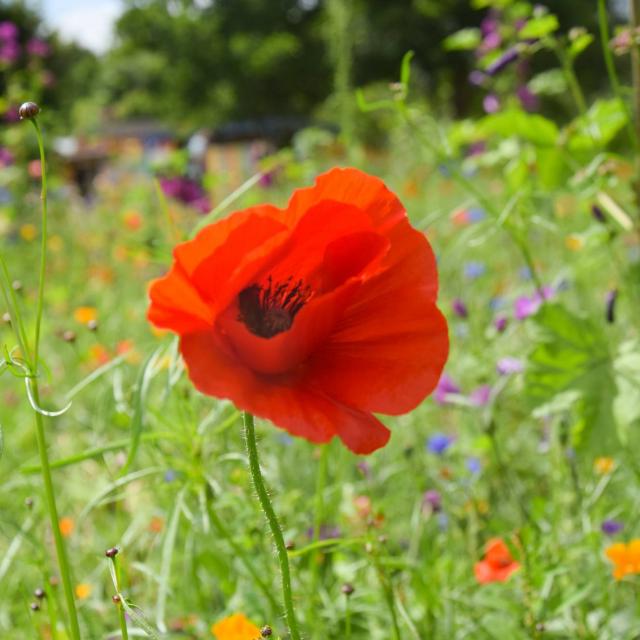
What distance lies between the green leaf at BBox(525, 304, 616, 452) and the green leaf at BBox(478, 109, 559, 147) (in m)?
0.26

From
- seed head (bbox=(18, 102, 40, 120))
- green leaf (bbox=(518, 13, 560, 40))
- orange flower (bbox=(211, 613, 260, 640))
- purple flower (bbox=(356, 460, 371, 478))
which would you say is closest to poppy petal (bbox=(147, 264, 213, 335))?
seed head (bbox=(18, 102, 40, 120))

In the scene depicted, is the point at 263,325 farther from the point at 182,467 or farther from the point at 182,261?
the point at 182,467

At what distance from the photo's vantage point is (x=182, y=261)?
0.57 metres

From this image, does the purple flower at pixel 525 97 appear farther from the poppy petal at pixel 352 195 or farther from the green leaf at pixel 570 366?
the poppy petal at pixel 352 195

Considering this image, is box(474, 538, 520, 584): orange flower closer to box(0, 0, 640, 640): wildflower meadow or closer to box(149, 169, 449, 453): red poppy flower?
box(0, 0, 640, 640): wildflower meadow

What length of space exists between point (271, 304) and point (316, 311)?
6cm

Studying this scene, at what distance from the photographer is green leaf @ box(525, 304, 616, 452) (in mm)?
1154

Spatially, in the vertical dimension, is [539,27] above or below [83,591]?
above

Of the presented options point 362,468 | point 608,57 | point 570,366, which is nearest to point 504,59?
point 608,57

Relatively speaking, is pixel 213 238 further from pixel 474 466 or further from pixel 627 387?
pixel 474 466

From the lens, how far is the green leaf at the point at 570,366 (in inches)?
45.4

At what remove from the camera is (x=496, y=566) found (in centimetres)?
109

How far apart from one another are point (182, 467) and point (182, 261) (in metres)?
0.46

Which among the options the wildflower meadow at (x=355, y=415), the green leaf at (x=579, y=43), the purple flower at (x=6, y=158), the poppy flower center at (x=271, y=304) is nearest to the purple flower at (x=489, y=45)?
Answer: the wildflower meadow at (x=355, y=415)
